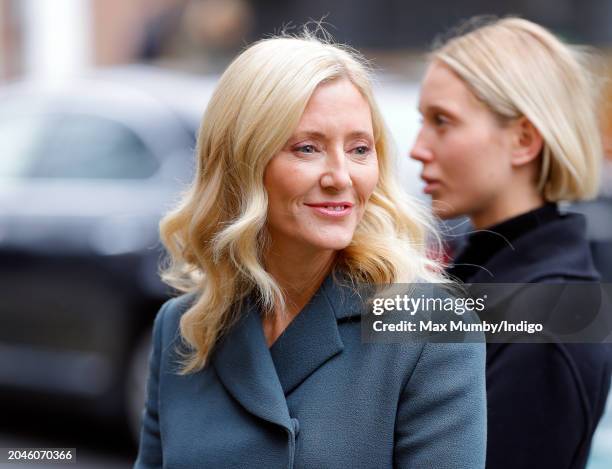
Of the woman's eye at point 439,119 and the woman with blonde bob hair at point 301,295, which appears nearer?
the woman with blonde bob hair at point 301,295

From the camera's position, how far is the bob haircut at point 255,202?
205cm

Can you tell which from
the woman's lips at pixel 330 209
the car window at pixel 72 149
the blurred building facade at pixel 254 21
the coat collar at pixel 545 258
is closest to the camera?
the woman's lips at pixel 330 209

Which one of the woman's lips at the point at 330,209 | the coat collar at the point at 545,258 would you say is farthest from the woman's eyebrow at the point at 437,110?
the woman's lips at the point at 330,209

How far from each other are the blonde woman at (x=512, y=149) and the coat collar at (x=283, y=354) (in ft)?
1.54

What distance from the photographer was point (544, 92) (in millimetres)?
2516

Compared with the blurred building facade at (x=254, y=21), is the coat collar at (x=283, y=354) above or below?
above

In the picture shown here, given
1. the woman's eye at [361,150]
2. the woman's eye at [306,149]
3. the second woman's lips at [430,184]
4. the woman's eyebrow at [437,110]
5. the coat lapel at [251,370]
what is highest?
the woman's eye at [306,149]

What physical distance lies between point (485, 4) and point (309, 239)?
1032 centimetres

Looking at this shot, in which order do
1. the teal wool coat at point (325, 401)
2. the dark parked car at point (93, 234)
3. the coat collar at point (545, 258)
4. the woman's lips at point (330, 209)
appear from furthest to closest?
the dark parked car at point (93, 234) < the coat collar at point (545, 258) < the woman's lips at point (330, 209) < the teal wool coat at point (325, 401)

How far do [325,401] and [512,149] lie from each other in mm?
866

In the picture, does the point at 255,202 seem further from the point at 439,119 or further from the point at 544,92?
the point at 544,92

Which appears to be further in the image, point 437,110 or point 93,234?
point 93,234

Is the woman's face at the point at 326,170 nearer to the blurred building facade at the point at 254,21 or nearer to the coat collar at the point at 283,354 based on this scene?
the coat collar at the point at 283,354

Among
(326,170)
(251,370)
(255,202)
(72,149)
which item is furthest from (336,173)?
(72,149)
